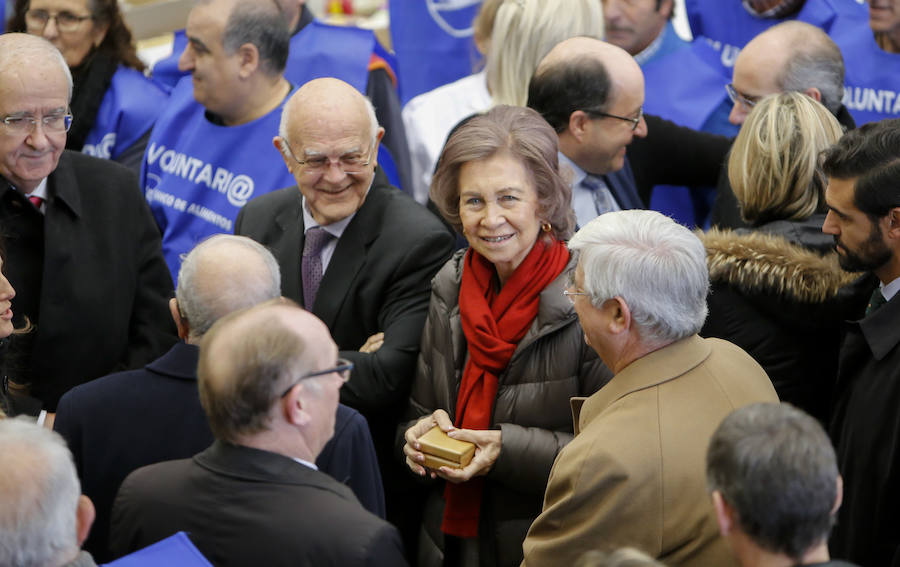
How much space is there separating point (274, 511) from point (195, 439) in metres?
A: 0.57

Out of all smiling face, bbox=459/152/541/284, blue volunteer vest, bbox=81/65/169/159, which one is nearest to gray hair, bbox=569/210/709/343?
smiling face, bbox=459/152/541/284

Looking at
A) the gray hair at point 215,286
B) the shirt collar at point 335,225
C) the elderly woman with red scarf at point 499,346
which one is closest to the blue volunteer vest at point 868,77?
the elderly woman with red scarf at point 499,346

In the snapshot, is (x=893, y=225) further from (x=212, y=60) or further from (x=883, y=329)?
(x=212, y=60)

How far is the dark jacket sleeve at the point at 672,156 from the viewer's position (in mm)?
4203

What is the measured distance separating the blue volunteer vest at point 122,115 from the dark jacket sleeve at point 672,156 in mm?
2252

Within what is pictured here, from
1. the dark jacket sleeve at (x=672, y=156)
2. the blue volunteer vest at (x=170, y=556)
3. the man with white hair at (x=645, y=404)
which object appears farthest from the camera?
the dark jacket sleeve at (x=672, y=156)

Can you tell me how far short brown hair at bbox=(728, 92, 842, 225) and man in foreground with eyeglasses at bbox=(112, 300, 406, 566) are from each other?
5.35ft

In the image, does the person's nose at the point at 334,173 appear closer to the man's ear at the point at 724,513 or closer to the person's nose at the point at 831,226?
the person's nose at the point at 831,226

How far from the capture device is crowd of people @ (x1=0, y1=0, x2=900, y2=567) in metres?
2.08

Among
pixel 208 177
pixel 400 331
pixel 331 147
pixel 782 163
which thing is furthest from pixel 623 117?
pixel 208 177

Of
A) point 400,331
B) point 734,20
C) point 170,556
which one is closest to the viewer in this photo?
point 170,556

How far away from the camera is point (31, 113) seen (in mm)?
3434

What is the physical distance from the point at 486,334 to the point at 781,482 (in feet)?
4.08

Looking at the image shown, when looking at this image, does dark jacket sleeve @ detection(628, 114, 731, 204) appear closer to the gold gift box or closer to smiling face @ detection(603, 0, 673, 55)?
smiling face @ detection(603, 0, 673, 55)
